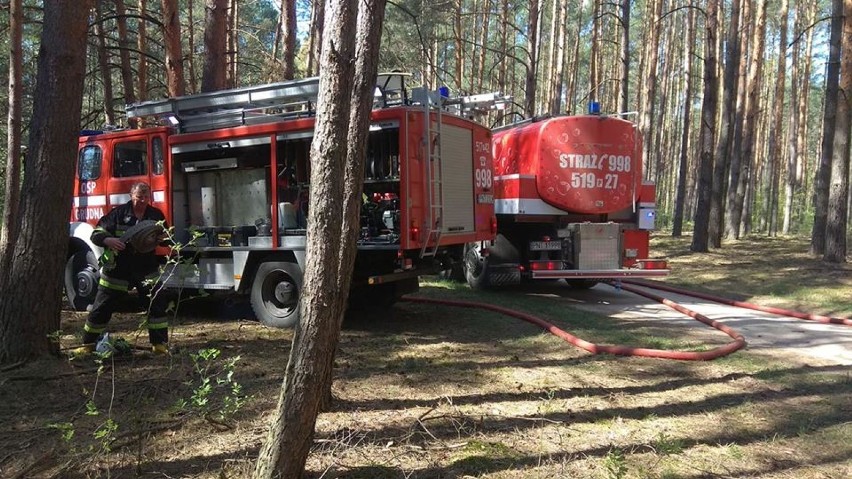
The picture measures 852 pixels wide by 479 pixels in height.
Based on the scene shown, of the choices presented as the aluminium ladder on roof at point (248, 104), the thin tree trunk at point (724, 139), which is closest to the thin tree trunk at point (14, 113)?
the aluminium ladder on roof at point (248, 104)

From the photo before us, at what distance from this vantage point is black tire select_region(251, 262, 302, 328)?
7.01 metres

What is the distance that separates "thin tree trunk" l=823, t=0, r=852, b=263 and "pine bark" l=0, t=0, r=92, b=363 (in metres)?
13.8

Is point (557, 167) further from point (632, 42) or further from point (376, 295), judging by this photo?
point (632, 42)

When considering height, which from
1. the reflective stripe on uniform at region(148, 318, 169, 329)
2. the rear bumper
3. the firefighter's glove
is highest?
the firefighter's glove

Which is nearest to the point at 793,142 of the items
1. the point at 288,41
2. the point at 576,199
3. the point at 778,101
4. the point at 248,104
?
the point at 778,101

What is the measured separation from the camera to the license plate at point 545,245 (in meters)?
9.41

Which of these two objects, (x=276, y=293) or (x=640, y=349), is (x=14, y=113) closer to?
(x=276, y=293)

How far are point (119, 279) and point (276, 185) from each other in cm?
216

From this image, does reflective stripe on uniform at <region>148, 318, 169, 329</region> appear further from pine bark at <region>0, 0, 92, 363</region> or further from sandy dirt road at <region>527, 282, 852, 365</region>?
sandy dirt road at <region>527, 282, 852, 365</region>

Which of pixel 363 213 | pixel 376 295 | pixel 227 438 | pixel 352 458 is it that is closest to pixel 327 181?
pixel 352 458

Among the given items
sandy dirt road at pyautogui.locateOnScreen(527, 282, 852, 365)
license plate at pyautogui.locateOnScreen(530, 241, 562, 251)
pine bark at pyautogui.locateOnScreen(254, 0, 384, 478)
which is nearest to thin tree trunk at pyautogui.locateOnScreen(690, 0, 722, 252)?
sandy dirt road at pyautogui.locateOnScreen(527, 282, 852, 365)

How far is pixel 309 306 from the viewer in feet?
9.63

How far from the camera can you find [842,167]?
40.3ft

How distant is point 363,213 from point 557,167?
3.74 metres
